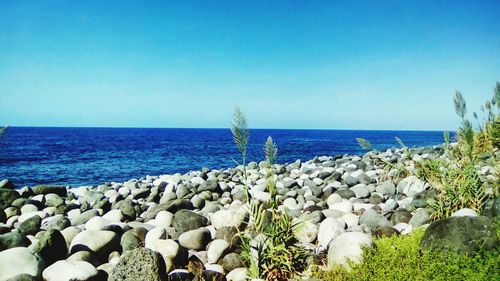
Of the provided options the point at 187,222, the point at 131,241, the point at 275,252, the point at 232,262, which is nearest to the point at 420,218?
the point at 275,252

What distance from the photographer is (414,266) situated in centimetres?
434

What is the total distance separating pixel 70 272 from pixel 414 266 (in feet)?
15.0

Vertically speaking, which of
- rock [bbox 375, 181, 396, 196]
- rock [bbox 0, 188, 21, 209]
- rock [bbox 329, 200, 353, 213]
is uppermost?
rock [bbox 375, 181, 396, 196]

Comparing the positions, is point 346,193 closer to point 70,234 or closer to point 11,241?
point 70,234

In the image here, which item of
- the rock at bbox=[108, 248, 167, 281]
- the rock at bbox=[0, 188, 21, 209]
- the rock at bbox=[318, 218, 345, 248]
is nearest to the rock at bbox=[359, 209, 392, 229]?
the rock at bbox=[318, 218, 345, 248]

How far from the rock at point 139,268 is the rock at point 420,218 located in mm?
4691

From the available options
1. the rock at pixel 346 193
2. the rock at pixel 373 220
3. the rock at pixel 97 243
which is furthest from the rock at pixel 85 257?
the rock at pixel 346 193

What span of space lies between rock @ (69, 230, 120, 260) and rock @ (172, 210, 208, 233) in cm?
147

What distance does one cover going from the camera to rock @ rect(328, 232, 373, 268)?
4.98m

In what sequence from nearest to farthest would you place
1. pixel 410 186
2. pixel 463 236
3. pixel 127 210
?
1. pixel 463 236
2. pixel 410 186
3. pixel 127 210

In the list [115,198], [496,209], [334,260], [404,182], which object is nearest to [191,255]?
[334,260]

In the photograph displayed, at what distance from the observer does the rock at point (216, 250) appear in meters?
6.38

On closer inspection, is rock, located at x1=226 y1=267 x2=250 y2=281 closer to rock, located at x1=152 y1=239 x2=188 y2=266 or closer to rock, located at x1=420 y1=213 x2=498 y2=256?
rock, located at x1=152 y1=239 x2=188 y2=266

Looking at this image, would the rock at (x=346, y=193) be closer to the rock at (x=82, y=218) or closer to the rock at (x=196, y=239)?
the rock at (x=196, y=239)
